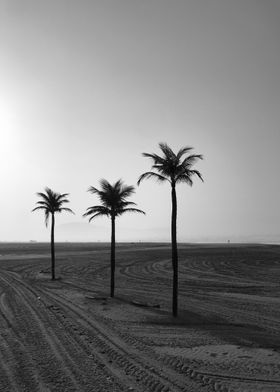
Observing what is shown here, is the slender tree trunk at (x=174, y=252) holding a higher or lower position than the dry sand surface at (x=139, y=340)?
higher

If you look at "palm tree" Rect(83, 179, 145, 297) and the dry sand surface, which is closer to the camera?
the dry sand surface

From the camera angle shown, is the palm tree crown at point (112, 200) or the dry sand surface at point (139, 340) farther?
the palm tree crown at point (112, 200)

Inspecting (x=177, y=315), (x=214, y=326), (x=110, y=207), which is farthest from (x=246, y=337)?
(x=110, y=207)

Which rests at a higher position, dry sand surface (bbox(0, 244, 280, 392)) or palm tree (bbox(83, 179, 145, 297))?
palm tree (bbox(83, 179, 145, 297))

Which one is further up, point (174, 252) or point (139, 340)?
point (174, 252)

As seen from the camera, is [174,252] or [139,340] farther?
[174,252]

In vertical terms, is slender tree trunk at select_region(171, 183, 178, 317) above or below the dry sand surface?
above

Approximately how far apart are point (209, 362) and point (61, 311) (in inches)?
397

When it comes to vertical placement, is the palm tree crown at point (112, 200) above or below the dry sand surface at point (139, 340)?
above

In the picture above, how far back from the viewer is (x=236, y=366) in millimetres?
10555

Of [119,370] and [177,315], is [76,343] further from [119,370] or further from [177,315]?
[177,315]

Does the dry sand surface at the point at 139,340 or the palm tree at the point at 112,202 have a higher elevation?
the palm tree at the point at 112,202

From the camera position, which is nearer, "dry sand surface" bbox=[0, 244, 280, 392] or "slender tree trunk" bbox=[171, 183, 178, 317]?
"dry sand surface" bbox=[0, 244, 280, 392]

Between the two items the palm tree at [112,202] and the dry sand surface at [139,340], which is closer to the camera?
the dry sand surface at [139,340]
